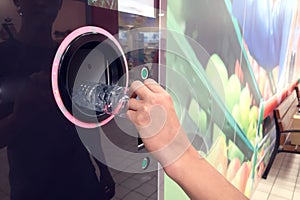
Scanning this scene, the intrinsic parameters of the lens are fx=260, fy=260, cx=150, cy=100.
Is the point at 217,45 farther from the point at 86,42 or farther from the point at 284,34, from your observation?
the point at 284,34

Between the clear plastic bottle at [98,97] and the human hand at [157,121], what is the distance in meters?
0.02

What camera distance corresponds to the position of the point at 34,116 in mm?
385

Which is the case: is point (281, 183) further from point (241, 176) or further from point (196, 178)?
point (196, 178)

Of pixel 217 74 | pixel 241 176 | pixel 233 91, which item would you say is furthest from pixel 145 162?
pixel 241 176

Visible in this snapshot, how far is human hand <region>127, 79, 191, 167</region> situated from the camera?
1.44 ft

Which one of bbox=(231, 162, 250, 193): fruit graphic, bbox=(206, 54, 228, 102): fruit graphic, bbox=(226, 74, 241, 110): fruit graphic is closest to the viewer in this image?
bbox=(206, 54, 228, 102): fruit graphic

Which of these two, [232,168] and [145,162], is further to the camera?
[232,168]

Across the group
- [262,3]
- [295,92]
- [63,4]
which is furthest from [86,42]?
[295,92]

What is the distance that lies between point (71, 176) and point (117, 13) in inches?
12.5

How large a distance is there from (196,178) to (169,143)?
0.10 m

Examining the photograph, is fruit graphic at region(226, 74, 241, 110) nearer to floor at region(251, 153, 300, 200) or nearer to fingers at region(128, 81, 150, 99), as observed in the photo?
fingers at region(128, 81, 150, 99)

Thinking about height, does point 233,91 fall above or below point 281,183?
above

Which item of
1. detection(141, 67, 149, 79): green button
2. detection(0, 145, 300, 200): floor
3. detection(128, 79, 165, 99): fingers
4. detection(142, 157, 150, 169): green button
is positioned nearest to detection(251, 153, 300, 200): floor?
detection(0, 145, 300, 200): floor

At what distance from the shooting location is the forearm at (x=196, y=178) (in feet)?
1.63
